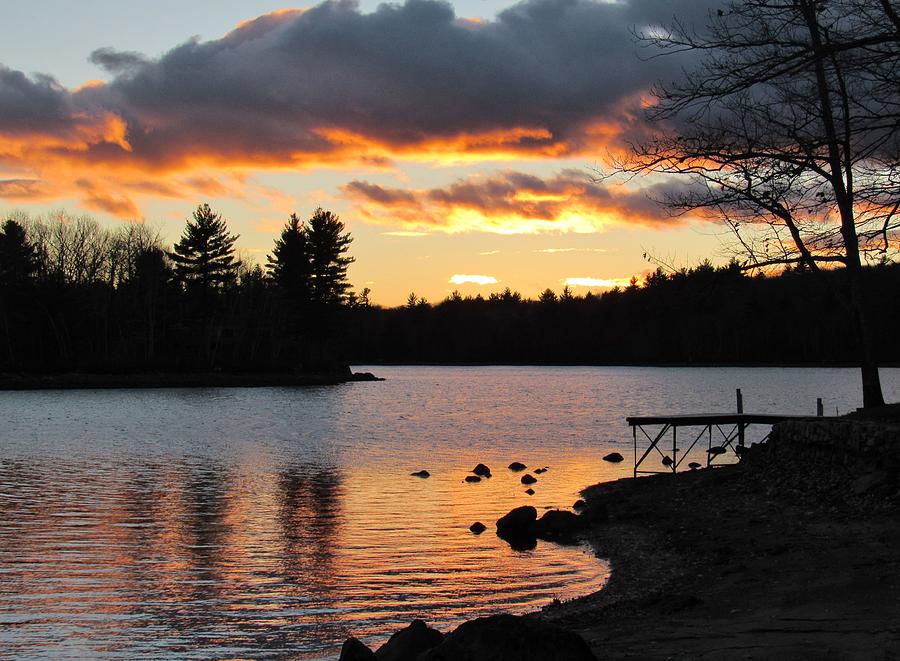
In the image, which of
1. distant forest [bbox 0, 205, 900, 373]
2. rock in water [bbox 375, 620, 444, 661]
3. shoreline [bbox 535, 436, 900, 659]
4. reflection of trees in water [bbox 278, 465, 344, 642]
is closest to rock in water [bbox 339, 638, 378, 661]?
rock in water [bbox 375, 620, 444, 661]

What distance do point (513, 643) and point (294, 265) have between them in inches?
4111

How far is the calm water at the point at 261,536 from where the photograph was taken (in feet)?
38.8

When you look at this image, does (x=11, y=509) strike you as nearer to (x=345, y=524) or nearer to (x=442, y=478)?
(x=345, y=524)

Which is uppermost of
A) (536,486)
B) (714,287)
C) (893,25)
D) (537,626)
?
(893,25)

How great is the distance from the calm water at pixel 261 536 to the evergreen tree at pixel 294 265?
5851 centimetres

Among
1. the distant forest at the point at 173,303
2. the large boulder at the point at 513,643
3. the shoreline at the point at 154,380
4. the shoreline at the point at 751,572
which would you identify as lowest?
the shoreline at the point at 751,572

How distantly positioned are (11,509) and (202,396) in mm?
62340

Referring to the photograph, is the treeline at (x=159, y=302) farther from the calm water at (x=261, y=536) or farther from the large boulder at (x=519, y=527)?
the large boulder at (x=519, y=527)

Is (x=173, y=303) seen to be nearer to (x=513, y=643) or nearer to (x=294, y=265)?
(x=294, y=265)

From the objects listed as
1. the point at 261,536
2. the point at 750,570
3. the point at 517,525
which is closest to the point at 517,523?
the point at 517,525

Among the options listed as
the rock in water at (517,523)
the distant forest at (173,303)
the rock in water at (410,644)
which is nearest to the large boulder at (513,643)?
the rock in water at (410,644)

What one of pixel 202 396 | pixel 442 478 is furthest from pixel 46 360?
pixel 442 478

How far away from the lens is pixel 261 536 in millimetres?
18438

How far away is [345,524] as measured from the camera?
20016mm
